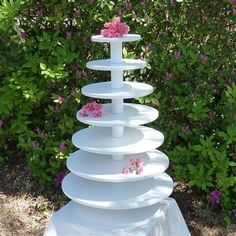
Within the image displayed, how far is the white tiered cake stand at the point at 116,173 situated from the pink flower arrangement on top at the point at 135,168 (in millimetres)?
34

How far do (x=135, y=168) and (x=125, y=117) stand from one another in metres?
0.33

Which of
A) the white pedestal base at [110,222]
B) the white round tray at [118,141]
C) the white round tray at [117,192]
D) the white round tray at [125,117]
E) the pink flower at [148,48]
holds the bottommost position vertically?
the white pedestal base at [110,222]

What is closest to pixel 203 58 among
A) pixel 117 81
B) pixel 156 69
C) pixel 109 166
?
pixel 156 69

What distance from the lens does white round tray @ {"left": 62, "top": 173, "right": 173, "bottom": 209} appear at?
2732 millimetres

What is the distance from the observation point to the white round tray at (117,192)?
273cm

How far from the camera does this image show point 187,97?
362 centimetres

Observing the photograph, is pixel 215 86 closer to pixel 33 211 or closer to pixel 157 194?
Result: pixel 157 194

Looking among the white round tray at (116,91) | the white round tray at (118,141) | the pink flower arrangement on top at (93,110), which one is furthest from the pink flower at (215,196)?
the pink flower arrangement on top at (93,110)

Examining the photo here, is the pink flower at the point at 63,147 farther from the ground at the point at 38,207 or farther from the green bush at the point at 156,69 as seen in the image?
the ground at the point at 38,207

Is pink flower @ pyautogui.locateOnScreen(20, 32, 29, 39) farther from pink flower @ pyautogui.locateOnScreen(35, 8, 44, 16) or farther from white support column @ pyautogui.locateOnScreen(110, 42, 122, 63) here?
white support column @ pyautogui.locateOnScreen(110, 42, 122, 63)

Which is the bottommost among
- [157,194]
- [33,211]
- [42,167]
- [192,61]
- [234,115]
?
[33,211]

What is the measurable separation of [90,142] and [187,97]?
111 cm

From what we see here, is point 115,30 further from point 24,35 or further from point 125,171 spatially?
point 24,35

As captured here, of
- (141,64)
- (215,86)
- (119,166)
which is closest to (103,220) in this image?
(119,166)
